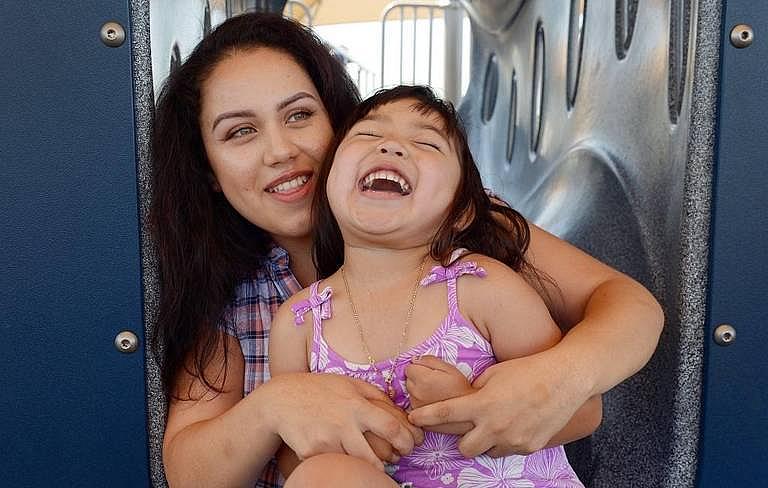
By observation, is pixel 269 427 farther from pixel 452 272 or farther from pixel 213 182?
pixel 213 182

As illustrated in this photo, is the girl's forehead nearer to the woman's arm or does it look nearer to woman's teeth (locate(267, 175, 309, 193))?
woman's teeth (locate(267, 175, 309, 193))

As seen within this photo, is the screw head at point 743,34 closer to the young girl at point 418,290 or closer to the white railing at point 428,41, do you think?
the young girl at point 418,290

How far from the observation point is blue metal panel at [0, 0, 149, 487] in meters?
1.06

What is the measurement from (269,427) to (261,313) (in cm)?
32

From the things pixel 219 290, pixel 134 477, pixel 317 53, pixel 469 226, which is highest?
pixel 317 53

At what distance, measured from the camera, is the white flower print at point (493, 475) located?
105cm

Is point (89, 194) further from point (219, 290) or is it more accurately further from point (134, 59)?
point (219, 290)

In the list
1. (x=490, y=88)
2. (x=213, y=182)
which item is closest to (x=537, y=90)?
(x=490, y=88)

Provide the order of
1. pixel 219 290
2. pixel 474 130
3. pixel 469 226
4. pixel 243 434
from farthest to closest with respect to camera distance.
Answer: pixel 474 130 → pixel 219 290 → pixel 469 226 → pixel 243 434

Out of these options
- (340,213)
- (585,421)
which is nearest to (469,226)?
(340,213)

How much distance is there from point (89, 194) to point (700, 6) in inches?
29.4

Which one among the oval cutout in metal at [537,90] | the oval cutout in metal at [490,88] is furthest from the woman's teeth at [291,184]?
the oval cutout in metal at [490,88]

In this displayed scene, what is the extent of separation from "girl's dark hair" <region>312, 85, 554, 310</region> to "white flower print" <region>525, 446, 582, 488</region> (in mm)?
218

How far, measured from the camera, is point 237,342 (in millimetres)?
1289
